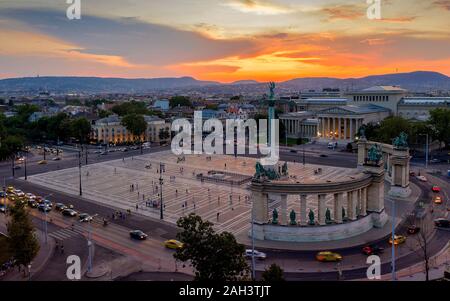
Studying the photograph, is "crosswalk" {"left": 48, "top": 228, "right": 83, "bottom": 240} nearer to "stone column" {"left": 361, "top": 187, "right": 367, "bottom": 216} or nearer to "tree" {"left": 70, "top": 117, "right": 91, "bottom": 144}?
"stone column" {"left": 361, "top": 187, "right": 367, "bottom": 216}

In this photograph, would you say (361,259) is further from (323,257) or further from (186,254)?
(186,254)

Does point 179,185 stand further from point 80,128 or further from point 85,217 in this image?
point 80,128

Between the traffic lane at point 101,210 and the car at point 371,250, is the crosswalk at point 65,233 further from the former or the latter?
the car at point 371,250

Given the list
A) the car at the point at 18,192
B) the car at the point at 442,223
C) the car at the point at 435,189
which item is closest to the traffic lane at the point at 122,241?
the car at the point at 18,192

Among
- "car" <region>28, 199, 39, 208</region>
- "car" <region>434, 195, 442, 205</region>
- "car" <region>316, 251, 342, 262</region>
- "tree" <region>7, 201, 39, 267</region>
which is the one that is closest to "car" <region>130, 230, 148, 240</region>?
"tree" <region>7, 201, 39, 267</region>

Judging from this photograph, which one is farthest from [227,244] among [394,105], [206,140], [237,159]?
[394,105]

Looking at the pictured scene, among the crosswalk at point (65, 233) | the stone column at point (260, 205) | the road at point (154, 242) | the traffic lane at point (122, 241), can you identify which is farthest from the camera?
the crosswalk at point (65, 233)
